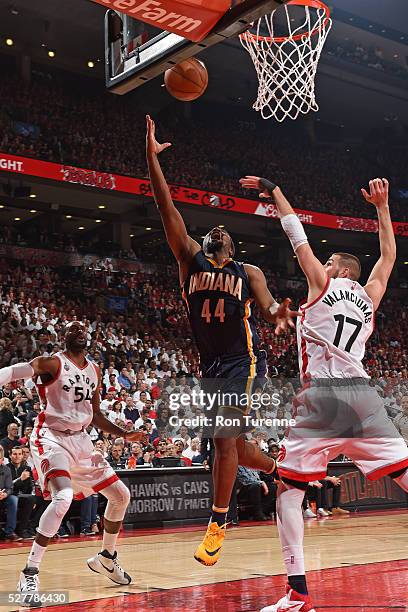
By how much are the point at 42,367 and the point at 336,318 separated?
2388 mm

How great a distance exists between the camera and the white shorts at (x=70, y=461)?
18.2 ft

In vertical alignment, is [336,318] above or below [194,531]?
above

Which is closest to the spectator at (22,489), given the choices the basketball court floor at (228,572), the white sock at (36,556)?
the basketball court floor at (228,572)

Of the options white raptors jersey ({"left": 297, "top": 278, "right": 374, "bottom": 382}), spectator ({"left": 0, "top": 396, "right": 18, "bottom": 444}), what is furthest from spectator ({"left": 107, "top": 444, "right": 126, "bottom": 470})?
white raptors jersey ({"left": 297, "top": 278, "right": 374, "bottom": 382})

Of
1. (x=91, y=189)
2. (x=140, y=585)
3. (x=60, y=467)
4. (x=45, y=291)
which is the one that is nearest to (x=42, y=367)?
(x=60, y=467)

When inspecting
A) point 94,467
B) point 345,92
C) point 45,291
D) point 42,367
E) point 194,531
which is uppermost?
point 345,92

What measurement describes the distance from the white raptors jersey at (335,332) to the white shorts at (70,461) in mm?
2097

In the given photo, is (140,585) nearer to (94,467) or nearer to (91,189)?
(94,467)

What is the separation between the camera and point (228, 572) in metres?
6.06

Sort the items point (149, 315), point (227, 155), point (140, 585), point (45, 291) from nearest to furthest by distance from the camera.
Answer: point (140, 585), point (45, 291), point (149, 315), point (227, 155)

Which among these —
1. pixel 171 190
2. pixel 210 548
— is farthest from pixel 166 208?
pixel 171 190

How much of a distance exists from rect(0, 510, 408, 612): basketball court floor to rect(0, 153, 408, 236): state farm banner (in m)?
11.3

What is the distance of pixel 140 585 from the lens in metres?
5.50

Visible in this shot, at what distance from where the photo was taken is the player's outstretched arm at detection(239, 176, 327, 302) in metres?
4.29
